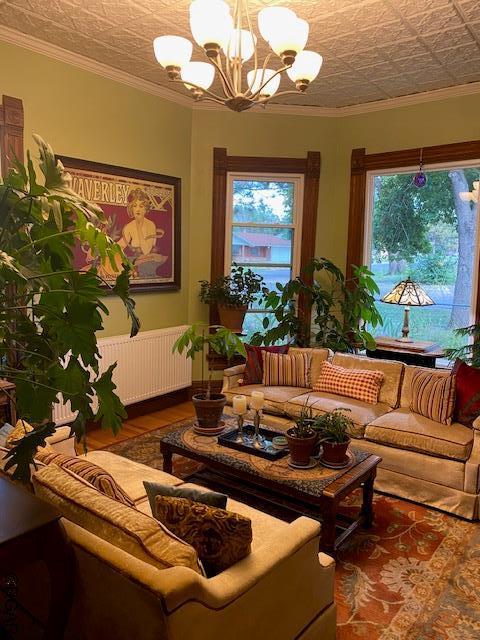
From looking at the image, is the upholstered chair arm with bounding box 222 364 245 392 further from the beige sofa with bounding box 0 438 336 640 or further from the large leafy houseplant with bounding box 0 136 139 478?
the large leafy houseplant with bounding box 0 136 139 478

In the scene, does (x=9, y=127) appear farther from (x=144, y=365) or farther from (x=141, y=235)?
(x=144, y=365)

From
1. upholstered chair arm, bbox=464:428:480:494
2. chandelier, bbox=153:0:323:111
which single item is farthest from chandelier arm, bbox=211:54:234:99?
upholstered chair arm, bbox=464:428:480:494

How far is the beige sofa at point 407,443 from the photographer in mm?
3053

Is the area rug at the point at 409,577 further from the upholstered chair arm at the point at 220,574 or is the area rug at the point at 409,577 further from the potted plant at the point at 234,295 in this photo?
the potted plant at the point at 234,295

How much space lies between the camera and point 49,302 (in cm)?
155

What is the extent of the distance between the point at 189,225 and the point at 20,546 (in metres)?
4.12

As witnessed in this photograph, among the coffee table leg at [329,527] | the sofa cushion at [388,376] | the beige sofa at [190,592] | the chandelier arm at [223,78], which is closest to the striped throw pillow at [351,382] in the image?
the sofa cushion at [388,376]

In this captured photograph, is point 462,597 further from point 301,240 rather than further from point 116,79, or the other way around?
point 116,79

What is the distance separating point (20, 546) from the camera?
1351 mm

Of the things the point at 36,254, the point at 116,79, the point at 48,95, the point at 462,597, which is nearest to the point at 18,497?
the point at 36,254

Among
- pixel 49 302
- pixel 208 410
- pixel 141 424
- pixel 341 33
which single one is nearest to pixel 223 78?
pixel 341 33

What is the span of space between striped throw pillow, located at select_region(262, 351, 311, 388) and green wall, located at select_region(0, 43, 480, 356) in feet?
4.36

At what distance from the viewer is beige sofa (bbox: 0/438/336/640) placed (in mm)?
1328

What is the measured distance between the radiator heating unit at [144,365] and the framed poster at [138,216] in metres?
0.50
